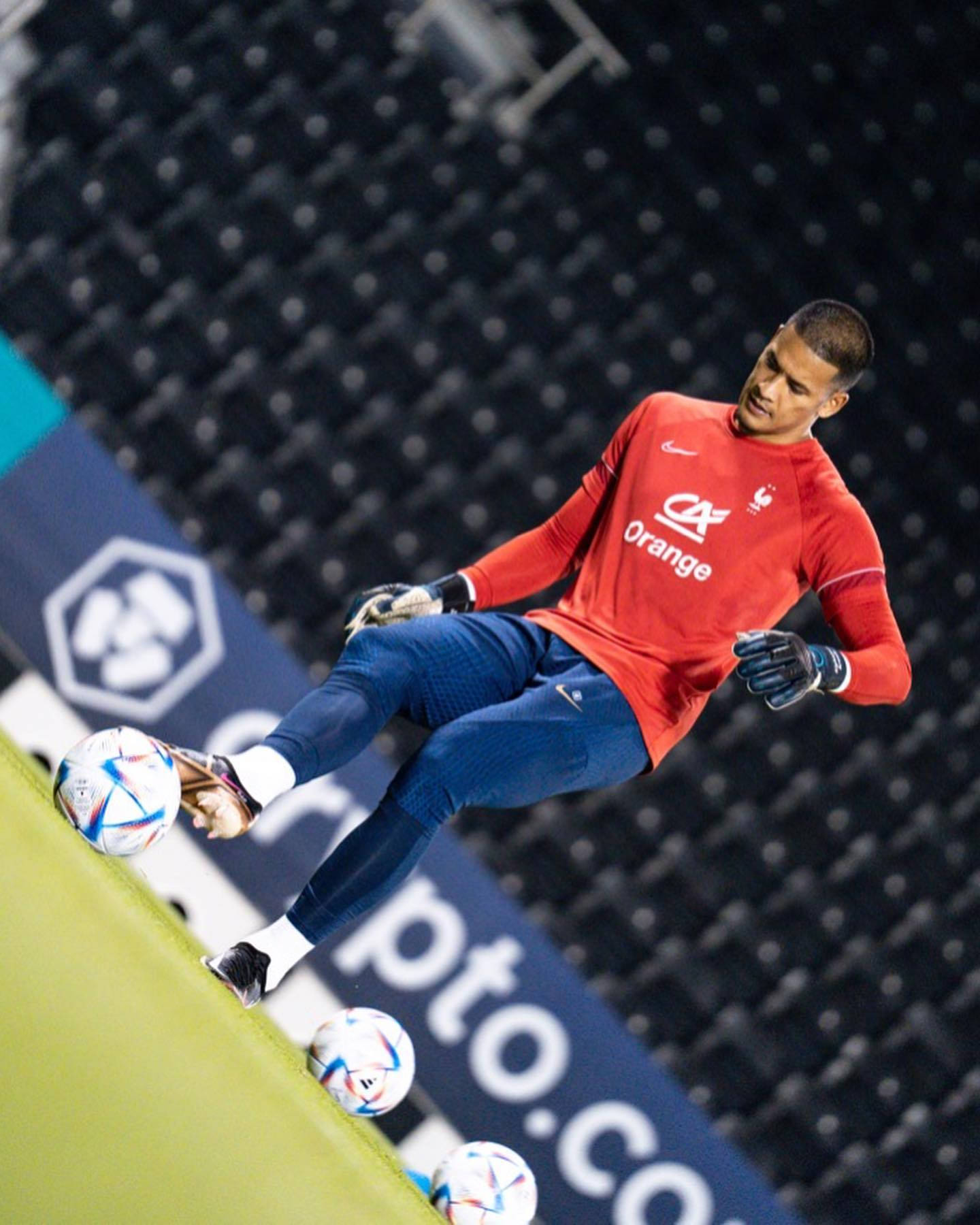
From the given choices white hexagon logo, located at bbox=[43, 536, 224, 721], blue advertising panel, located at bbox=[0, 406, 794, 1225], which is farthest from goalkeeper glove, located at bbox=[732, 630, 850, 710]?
white hexagon logo, located at bbox=[43, 536, 224, 721]

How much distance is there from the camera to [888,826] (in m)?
2.49

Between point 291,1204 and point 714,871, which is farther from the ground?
point 291,1204

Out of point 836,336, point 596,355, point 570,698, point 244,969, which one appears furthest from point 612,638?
point 596,355

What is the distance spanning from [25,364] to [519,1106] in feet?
4.25

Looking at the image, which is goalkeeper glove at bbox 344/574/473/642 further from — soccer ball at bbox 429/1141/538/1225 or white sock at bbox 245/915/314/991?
soccer ball at bbox 429/1141/538/1225

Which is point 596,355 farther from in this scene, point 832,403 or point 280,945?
point 280,945

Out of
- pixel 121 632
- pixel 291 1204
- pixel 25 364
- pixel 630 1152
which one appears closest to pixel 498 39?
pixel 25 364

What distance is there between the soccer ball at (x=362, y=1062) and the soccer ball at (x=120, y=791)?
31 centimetres

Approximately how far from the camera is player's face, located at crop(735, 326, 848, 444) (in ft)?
4.47

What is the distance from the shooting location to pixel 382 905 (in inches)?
87.4

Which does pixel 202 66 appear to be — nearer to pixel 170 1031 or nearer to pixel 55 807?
pixel 55 807

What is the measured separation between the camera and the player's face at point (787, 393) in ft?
4.47

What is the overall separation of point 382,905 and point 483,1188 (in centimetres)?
80

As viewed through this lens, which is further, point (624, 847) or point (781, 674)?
point (624, 847)
